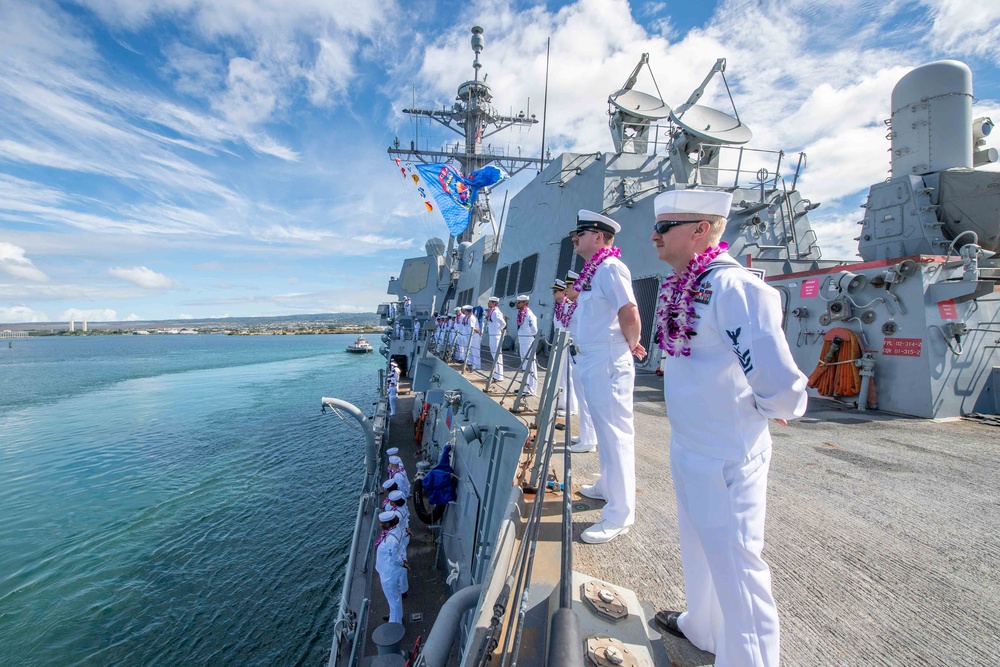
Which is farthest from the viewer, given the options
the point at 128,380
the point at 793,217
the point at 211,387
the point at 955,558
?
the point at 128,380

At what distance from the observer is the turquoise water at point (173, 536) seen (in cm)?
675

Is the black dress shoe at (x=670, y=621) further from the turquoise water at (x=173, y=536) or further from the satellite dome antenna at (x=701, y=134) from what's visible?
the satellite dome antenna at (x=701, y=134)

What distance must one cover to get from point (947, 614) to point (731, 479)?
1.44 meters

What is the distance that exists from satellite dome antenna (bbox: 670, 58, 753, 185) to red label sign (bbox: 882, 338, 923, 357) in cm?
409

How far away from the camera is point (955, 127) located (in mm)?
7152

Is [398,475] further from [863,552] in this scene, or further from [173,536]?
[173,536]

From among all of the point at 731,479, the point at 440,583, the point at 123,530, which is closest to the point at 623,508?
the point at 731,479

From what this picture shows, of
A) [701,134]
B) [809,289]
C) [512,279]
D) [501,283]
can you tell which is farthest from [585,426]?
[501,283]

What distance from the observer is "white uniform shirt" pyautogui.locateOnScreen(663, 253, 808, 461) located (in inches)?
48.0

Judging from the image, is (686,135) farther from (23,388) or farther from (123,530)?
(23,388)

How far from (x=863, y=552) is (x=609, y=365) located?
159 centimetres

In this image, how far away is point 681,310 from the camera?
1538mm

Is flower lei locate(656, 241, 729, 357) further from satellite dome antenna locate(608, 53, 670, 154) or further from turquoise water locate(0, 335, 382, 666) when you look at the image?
satellite dome antenna locate(608, 53, 670, 154)

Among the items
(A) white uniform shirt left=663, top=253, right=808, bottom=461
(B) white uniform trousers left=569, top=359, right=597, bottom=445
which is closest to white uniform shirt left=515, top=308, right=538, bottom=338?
(B) white uniform trousers left=569, top=359, right=597, bottom=445
